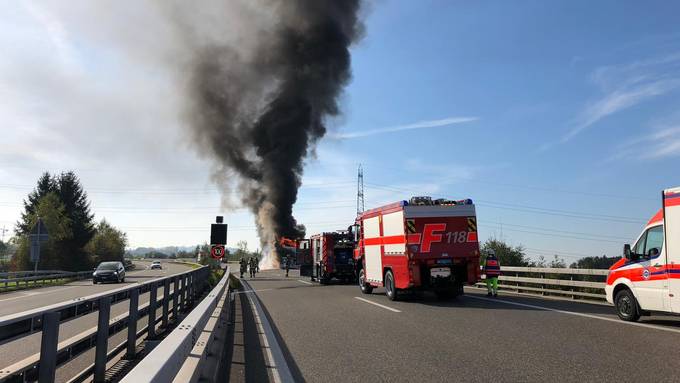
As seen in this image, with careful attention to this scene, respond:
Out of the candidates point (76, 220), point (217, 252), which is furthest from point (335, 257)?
point (76, 220)

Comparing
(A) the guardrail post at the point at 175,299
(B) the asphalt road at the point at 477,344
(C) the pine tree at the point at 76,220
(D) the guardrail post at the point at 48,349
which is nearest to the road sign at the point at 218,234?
(B) the asphalt road at the point at 477,344

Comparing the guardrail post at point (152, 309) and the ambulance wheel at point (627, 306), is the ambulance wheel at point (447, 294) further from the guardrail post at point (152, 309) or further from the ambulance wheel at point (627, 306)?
the guardrail post at point (152, 309)

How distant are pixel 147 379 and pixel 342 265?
2102 cm

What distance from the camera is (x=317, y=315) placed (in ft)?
34.8

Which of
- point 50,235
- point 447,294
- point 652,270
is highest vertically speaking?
point 50,235

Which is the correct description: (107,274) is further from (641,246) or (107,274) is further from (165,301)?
(641,246)

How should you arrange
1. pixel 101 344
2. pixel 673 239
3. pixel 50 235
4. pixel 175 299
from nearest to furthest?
1. pixel 101 344
2. pixel 673 239
3. pixel 175 299
4. pixel 50 235

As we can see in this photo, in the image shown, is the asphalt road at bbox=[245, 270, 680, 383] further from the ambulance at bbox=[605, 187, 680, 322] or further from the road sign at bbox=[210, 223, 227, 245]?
the road sign at bbox=[210, 223, 227, 245]

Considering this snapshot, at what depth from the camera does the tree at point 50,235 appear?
4188 centimetres

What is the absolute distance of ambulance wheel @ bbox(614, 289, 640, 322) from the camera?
28.8ft

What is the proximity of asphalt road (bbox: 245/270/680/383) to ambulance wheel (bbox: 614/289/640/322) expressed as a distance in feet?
0.66

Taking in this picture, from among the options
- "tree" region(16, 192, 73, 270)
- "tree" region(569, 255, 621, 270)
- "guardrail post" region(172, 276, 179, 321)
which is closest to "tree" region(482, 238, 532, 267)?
"tree" region(569, 255, 621, 270)

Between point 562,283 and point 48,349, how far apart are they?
13.9 metres

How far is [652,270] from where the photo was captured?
27.6ft
